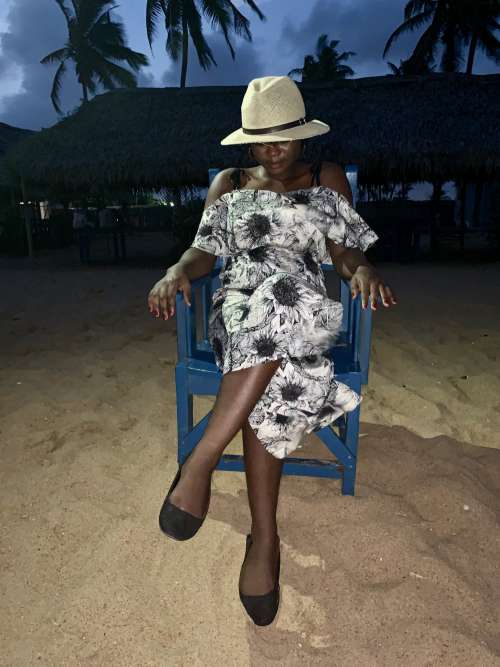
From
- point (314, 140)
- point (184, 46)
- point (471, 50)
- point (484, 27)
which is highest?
point (484, 27)

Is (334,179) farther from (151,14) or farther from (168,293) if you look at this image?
(151,14)

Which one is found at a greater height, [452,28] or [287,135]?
[452,28]

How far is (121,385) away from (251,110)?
1697mm

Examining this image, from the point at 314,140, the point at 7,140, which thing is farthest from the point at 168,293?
the point at 7,140

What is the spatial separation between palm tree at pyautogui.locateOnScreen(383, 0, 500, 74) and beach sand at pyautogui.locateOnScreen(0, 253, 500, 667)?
20.3 meters

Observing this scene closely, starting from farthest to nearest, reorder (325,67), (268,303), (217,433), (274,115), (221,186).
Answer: (325,67) → (221,186) → (274,115) → (268,303) → (217,433)

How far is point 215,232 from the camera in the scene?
183cm

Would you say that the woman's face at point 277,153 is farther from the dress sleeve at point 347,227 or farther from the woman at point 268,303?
the dress sleeve at point 347,227

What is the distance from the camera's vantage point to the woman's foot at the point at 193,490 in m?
1.31

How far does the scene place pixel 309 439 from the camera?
7.25 ft

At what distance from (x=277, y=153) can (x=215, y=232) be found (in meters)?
0.37

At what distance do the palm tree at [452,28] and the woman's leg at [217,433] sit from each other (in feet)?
68.8

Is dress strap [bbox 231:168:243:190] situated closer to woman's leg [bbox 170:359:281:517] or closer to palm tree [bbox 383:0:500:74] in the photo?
woman's leg [bbox 170:359:281:517]

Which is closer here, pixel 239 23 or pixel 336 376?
pixel 336 376
